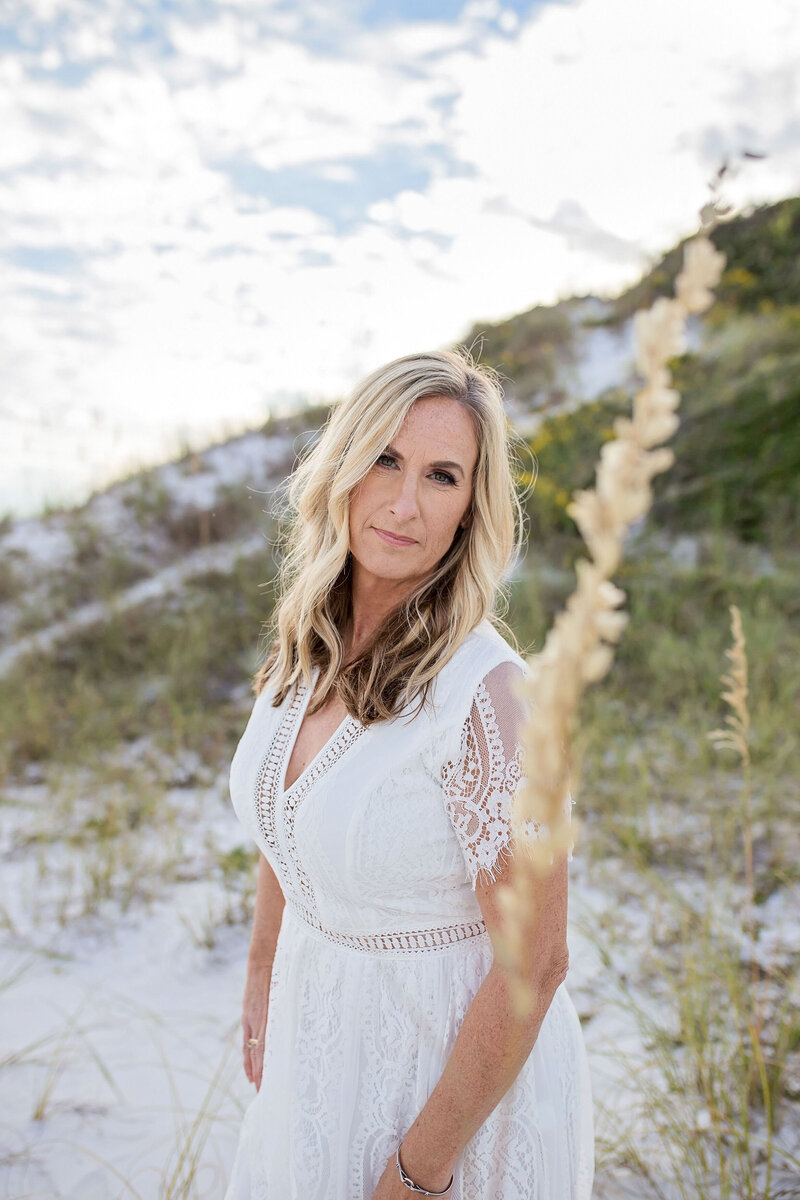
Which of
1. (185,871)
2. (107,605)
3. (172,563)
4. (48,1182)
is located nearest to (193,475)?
(172,563)

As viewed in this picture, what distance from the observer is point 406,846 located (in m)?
1.41

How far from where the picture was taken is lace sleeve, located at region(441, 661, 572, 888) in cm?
132

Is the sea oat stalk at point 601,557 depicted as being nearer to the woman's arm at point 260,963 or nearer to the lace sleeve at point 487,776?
the lace sleeve at point 487,776

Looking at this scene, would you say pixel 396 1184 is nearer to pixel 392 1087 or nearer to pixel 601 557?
pixel 392 1087

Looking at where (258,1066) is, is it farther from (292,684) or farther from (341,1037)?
(292,684)

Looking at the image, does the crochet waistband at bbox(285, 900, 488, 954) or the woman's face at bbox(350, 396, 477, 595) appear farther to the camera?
the woman's face at bbox(350, 396, 477, 595)

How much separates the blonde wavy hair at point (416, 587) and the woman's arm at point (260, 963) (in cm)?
51

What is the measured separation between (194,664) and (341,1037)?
4985 millimetres

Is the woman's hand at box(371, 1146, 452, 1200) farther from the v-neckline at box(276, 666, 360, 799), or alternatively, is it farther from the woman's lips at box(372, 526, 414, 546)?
the woman's lips at box(372, 526, 414, 546)

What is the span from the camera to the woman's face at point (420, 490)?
1665 millimetres

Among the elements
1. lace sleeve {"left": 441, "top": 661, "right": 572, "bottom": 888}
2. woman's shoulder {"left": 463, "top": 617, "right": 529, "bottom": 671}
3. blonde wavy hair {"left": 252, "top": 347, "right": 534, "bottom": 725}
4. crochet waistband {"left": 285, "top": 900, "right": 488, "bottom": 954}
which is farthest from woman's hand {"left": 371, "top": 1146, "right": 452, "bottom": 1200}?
woman's shoulder {"left": 463, "top": 617, "right": 529, "bottom": 671}

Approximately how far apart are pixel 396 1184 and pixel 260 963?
74 cm

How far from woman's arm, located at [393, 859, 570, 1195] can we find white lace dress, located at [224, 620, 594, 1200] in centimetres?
11

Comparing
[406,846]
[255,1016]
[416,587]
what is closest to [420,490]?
[416,587]
